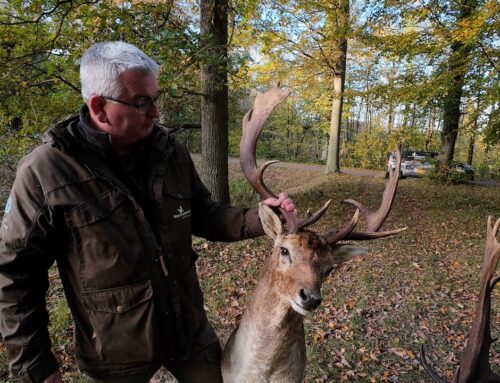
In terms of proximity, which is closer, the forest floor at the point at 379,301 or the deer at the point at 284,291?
the deer at the point at 284,291

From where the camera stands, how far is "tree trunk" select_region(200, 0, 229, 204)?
652 centimetres

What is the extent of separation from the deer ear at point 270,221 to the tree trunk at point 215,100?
4.14m

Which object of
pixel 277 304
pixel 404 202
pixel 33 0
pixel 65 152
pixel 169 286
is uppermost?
pixel 33 0

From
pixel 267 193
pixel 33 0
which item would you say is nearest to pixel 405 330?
pixel 267 193

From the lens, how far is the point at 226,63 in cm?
631

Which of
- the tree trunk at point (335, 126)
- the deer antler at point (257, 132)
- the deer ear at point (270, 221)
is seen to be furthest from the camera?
the tree trunk at point (335, 126)

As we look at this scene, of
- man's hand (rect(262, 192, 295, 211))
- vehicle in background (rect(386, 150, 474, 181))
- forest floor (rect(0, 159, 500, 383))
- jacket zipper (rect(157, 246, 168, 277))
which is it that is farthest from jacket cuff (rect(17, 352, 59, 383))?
vehicle in background (rect(386, 150, 474, 181))

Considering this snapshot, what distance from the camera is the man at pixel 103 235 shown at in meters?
1.85

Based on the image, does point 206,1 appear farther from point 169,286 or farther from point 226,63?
point 169,286

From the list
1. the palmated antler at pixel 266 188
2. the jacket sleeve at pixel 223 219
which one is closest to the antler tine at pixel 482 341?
the palmated antler at pixel 266 188

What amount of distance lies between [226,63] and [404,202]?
836 cm

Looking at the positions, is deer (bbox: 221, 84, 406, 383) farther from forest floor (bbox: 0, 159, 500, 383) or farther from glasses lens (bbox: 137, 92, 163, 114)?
forest floor (bbox: 0, 159, 500, 383)

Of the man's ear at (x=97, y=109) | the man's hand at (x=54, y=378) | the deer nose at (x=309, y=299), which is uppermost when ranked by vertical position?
the man's ear at (x=97, y=109)

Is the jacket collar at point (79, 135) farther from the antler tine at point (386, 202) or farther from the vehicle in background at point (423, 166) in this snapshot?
the vehicle in background at point (423, 166)
